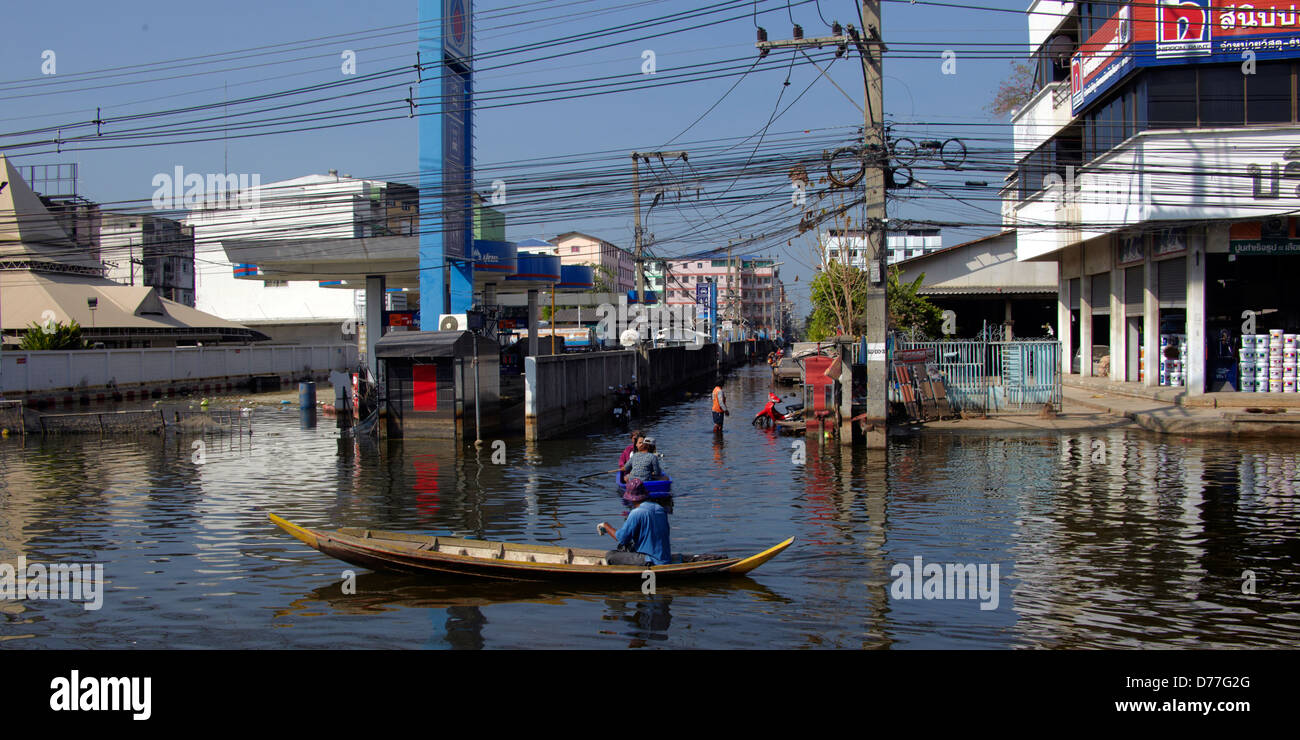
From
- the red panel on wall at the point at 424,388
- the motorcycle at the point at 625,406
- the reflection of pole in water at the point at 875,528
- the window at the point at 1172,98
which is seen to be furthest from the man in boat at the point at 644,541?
the window at the point at 1172,98

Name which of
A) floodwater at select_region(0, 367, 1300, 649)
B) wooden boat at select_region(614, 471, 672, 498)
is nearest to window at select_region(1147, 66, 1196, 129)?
floodwater at select_region(0, 367, 1300, 649)

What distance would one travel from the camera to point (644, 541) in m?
10.9

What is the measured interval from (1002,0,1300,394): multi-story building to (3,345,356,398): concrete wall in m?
37.3

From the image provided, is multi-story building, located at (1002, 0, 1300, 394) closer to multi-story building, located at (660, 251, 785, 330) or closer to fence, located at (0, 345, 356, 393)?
fence, located at (0, 345, 356, 393)

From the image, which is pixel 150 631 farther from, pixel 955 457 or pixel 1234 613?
pixel 955 457

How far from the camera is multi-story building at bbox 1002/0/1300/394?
23953mm

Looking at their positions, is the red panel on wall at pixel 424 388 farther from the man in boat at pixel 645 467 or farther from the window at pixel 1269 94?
the window at pixel 1269 94

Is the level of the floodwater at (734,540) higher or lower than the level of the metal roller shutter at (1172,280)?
lower

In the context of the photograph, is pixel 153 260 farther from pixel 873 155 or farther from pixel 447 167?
pixel 873 155

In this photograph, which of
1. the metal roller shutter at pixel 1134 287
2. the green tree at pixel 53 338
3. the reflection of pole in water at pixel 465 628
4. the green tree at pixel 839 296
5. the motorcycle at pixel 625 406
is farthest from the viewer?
the green tree at pixel 839 296

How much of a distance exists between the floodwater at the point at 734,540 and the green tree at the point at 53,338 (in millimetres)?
18934

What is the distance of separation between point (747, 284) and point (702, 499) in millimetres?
134522

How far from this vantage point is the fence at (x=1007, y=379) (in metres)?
26.5
